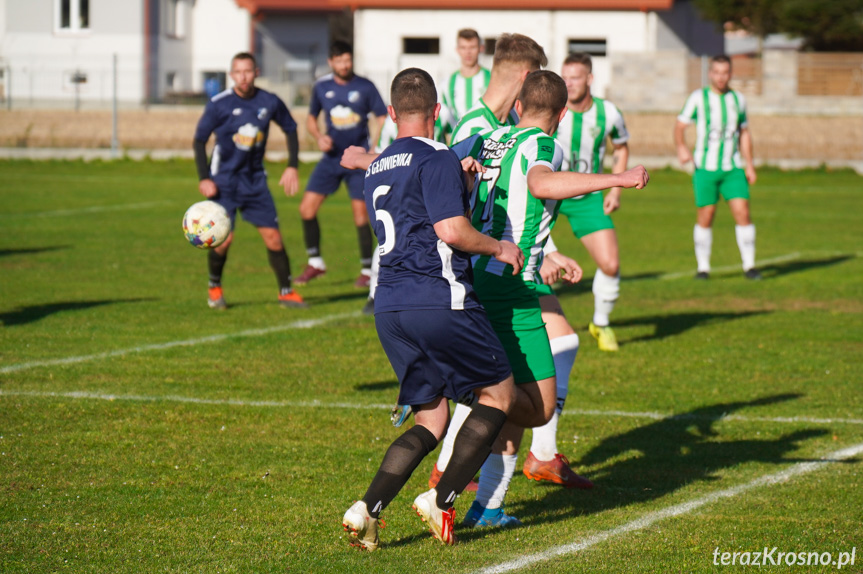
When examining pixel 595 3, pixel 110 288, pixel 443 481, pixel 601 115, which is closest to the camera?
pixel 443 481

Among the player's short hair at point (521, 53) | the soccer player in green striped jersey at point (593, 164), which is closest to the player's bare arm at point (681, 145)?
the soccer player in green striped jersey at point (593, 164)

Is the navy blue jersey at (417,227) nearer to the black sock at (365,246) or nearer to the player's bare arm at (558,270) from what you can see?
the player's bare arm at (558,270)

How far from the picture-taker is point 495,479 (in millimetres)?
4828

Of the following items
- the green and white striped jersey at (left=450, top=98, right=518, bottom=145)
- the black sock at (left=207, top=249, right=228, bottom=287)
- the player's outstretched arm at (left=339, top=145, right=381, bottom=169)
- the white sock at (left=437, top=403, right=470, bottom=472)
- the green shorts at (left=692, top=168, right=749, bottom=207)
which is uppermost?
the green and white striped jersey at (left=450, top=98, right=518, bottom=145)

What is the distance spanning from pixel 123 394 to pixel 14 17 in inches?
1698

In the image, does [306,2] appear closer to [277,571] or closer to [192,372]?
[192,372]

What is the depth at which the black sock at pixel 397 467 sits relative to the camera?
4.27 metres

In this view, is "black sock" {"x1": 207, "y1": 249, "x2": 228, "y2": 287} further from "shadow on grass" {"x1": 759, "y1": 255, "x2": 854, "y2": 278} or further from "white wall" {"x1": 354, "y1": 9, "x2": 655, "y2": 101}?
"white wall" {"x1": 354, "y1": 9, "x2": 655, "y2": 101}

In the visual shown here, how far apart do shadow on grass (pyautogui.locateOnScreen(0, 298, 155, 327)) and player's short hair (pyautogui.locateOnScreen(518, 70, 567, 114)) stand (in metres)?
5.91

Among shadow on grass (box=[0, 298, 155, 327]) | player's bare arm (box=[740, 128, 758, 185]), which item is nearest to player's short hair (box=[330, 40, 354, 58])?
shadow on grass (box=[0, 298, 155, 327])

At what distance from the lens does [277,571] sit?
4.15 m

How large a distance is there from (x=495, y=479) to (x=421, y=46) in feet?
128

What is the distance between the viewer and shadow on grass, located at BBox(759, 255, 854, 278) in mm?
A: 13172

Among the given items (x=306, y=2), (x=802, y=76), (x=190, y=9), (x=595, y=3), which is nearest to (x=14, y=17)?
(x=190, y=9)
